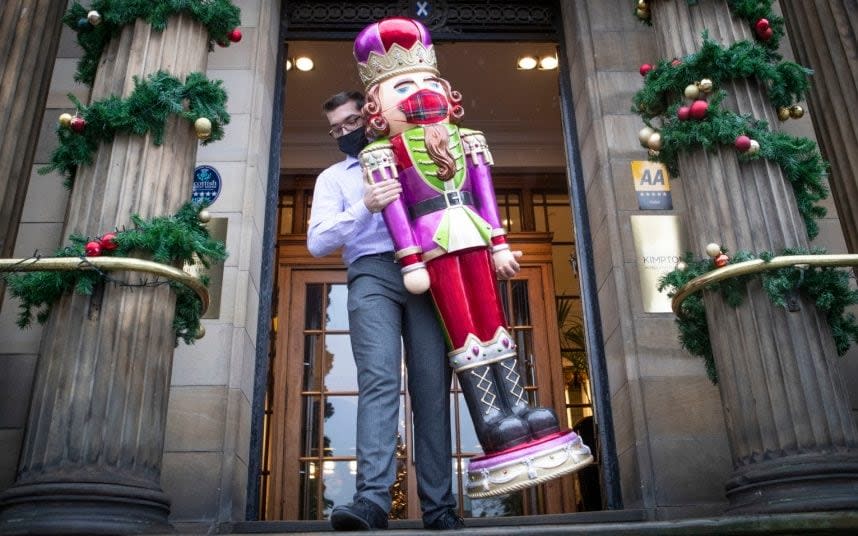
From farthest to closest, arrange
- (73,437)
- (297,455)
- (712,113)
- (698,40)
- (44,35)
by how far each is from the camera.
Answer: (297,455) → (44,35) → (698,40) → (712,113) → (73,437)

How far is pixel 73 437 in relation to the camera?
2828 millimetres

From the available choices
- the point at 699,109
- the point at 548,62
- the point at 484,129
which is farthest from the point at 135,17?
the point at 484,129

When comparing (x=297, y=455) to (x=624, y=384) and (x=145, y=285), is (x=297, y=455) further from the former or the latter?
(x=145, y=285)

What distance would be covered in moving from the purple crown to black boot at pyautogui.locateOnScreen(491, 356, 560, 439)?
136 cm

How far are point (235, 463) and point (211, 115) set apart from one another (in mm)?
2049

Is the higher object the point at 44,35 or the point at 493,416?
the point at 44,35

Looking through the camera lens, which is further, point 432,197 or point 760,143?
point 760,143

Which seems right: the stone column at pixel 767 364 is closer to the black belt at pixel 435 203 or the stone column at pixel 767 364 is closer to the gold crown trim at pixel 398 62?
the black belt at pixel 435 203

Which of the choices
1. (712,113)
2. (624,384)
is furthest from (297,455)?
(712,113)

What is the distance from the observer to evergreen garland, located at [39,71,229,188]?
3316 mm

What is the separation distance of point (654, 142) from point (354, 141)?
1422 millimetres

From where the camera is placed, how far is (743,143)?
334 cm

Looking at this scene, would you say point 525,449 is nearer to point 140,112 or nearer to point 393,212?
point 393,212

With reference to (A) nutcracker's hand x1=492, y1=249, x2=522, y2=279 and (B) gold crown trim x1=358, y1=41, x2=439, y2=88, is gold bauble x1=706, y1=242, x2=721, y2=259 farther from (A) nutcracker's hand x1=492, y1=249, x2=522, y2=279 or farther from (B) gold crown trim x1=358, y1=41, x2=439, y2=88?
(B) gold crown trim x1=358, y1=41, x2=439, y2=88
